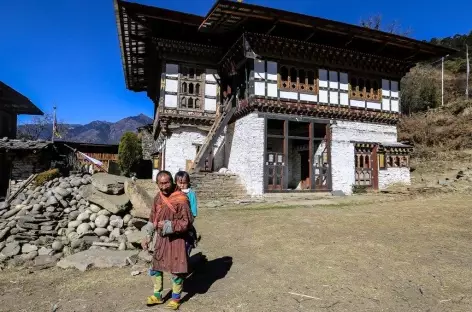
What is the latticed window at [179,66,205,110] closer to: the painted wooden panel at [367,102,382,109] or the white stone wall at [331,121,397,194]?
the white stone wall at [331,121,397,194]

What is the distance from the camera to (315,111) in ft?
59.4

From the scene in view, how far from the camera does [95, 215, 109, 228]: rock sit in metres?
9.32

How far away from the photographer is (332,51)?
18328 millimetres

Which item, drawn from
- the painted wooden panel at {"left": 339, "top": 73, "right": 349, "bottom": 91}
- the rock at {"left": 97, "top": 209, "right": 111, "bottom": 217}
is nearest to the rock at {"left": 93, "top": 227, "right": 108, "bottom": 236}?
the rock at {"left": 97, "top": 209, "right": 111, "bottom": 217}

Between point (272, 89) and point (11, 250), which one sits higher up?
point (272, 89)

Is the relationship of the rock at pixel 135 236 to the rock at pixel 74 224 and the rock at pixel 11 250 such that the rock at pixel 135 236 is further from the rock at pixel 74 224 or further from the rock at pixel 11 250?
the rock at pixel 11 250

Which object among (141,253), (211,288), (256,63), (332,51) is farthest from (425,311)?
(332,51)

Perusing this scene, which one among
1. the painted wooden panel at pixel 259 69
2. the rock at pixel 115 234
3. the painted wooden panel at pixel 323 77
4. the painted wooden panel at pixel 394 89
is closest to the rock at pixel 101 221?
the rock at pixel 115 234

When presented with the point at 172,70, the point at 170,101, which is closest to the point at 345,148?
the point at 170,101

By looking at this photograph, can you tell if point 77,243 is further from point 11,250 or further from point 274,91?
point 274,91

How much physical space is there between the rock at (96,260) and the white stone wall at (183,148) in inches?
473

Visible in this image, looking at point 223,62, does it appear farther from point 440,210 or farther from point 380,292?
point 380,292

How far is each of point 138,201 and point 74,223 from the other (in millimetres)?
1992

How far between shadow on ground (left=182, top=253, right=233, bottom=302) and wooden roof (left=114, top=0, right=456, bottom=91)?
39.0ft
